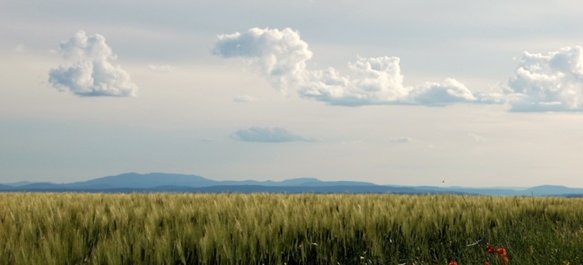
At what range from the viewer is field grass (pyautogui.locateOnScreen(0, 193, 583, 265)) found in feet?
17.2

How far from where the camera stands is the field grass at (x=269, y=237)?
5254 mm

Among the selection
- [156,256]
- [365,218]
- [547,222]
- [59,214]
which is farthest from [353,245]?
[547,222]

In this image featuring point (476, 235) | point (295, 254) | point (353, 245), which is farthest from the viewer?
point (476, 235)

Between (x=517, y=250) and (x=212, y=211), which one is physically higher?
(x=212, y=211)

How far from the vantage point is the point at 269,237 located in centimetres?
594

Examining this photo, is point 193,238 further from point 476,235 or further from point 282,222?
point 476,235

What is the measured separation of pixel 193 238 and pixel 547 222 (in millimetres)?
6486

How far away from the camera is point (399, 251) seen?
7328 mm

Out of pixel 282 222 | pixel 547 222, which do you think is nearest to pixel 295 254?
pixel 282 222

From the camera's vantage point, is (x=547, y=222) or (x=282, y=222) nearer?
(x=282, y=222)

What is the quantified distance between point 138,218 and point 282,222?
1.65m

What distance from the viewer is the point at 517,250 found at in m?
8.15

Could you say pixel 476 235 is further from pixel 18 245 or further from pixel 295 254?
pixel 18 245

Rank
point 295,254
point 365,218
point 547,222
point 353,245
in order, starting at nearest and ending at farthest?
1. point 295,254
2. point 353,245
3. point 365,218
4. point 547,222
